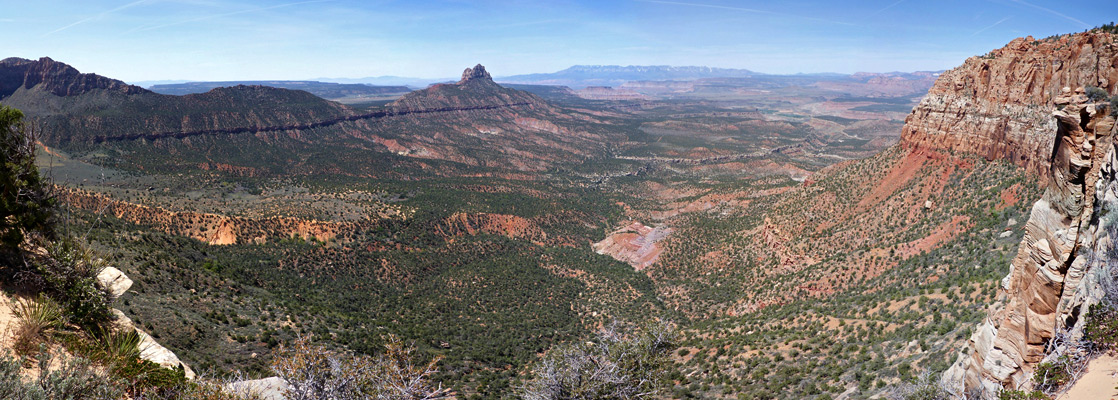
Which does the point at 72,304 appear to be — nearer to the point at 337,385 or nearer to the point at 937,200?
the point at 337,385

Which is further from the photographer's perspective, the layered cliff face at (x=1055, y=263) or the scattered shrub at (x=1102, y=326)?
the layered cliff face at (x=1055, y=263)

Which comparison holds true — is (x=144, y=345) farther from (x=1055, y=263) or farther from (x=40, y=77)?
(x=40, y=77)

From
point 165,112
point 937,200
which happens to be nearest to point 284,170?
point 165,112

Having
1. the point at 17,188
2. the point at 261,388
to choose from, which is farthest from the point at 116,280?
the point at 261,388

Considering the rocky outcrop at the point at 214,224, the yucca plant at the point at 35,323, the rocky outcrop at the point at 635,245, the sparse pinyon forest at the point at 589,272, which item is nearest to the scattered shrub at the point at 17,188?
the sparse pinyon forest at the point at 589,272

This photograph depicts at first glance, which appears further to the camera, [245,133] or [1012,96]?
[245,133]

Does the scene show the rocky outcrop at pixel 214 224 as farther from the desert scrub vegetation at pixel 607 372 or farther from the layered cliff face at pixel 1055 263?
the layered cliff face at pixel 1055 263

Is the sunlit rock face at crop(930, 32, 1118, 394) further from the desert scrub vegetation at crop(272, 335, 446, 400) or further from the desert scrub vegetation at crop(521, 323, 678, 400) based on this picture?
the desert scrub vegetation at crop(272, 335, 446, 400)

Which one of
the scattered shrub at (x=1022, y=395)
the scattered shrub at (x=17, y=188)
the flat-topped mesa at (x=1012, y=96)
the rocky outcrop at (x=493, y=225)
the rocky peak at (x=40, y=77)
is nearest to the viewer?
the scattered shrub at (x=1022, y=395)
